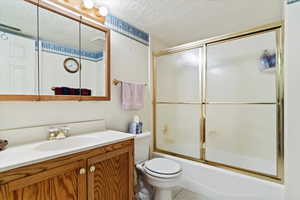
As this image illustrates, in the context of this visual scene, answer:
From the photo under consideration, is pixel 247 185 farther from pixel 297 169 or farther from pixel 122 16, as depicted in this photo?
pixel 122 16

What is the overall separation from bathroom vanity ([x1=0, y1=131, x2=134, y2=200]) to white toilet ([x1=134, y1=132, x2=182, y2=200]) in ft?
0.87

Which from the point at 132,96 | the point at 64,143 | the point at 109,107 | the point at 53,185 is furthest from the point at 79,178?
the point at 132,96

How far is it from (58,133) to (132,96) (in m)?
0.94

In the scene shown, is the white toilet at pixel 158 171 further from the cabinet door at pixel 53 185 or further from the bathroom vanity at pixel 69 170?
the cabinet door at pixel 53 185

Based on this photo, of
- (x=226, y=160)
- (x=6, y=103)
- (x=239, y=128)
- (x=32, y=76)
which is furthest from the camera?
(x=239, y=128)

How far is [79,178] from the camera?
97cm

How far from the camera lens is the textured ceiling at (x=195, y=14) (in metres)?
1.59

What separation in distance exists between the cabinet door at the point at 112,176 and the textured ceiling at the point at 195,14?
5.02ft

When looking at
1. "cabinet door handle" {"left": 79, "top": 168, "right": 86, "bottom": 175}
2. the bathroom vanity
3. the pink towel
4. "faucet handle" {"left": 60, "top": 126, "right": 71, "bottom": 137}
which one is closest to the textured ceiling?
the pink towel

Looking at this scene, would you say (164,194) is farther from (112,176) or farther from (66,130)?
(66,130)

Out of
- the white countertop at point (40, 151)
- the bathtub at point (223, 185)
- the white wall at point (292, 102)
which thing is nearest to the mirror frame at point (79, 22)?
the white countertop at point (40, 151)

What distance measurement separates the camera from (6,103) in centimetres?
105

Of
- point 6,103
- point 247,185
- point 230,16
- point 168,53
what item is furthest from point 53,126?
point 230,16

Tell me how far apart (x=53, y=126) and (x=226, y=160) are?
6.92ft
